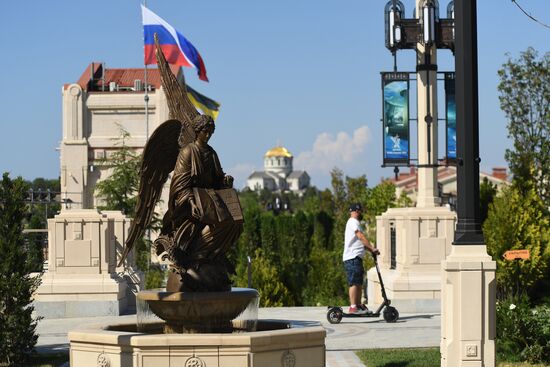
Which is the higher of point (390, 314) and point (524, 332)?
point (524, 332)

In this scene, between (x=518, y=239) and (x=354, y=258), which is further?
(x=518, y=239)

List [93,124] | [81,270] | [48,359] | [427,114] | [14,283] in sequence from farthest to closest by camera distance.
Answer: [93,124]
[427,114]
[81,270]
[48,359]
[14,283]

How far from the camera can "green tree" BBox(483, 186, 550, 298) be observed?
2078 centimetres

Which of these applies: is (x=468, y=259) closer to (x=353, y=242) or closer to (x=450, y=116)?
(x=353, y=242)

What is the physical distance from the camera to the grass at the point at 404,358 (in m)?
13.3

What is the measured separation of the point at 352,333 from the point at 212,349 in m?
6.81

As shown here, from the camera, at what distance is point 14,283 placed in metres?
14.1

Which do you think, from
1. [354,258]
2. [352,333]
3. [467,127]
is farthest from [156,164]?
[354,258]

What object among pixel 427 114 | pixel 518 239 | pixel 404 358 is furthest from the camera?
pixel 427 114

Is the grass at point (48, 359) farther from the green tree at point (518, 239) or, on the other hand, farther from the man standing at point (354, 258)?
the green tree at point (518, 239)

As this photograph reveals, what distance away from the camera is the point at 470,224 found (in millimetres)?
11656


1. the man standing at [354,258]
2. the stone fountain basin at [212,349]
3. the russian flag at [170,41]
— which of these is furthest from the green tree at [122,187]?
the stone fountain basin at [212,349]

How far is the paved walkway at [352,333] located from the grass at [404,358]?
0.61 feet

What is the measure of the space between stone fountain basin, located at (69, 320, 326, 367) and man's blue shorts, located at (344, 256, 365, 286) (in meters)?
7.01
